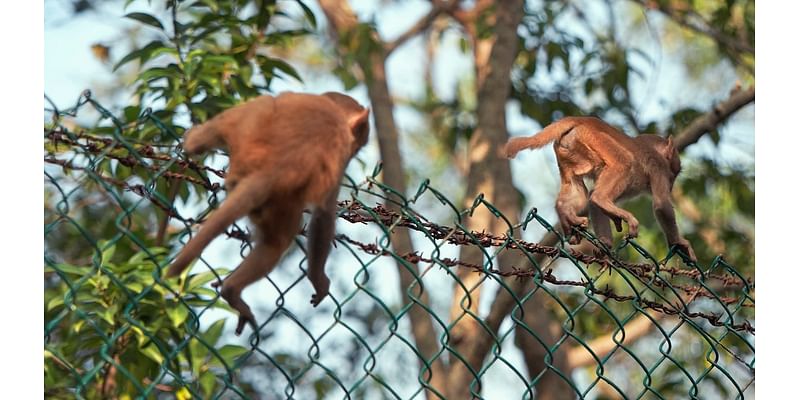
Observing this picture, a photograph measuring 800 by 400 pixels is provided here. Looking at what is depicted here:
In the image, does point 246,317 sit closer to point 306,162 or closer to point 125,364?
point 306,162

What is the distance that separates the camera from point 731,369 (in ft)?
38.0

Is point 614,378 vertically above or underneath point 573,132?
above

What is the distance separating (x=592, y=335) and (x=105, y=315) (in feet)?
19.6

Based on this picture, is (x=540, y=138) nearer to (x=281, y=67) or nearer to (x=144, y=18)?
(x=281, y=67)

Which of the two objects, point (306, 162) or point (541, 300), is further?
point (541, 300)

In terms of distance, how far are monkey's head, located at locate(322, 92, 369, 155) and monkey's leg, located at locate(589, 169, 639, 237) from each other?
2.43 m

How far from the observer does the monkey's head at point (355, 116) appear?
362 cm

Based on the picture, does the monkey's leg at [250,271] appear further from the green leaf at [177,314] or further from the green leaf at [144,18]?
the green leaf at [144,18]

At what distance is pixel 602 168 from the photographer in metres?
6.19

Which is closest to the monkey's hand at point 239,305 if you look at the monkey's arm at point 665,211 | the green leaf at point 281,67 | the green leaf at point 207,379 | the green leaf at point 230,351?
the green leaf at point 230,351

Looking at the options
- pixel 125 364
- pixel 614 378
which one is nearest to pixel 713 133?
pixel 125 364

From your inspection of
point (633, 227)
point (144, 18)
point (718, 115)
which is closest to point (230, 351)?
point (144, 18)

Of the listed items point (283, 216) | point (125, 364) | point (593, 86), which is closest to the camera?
point (283, 216)

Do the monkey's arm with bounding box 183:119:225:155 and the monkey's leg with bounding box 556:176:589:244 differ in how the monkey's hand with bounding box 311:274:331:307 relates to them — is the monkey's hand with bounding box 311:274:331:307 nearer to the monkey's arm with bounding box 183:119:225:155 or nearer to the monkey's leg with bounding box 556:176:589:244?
the monkey's arm with bounding box 183:119:225:155
